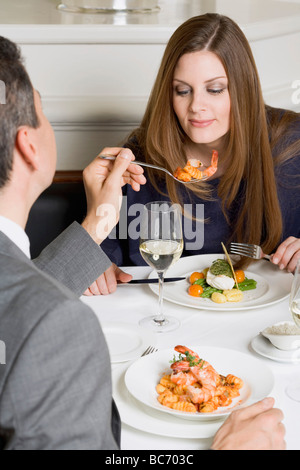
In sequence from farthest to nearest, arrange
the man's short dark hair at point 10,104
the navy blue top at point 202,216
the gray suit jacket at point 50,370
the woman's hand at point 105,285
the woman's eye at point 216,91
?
1. the navy blue top at point 202,216
2. the woman's eye at point 216,91
3. the woman's hand at point 105,285
4. the man's short dark hair at point 10,104
5. the gray suit jacket at point 50,370

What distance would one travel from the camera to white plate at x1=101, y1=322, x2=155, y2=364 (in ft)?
4.32

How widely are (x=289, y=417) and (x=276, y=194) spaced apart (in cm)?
117

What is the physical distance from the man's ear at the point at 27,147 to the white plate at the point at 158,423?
441mm

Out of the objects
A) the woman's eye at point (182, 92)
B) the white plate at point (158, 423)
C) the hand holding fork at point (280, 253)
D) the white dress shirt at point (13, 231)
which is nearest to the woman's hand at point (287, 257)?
the hand holding fork at point (280, 253)

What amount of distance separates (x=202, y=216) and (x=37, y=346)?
1.52m

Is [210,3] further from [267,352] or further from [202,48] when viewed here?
[267,352]

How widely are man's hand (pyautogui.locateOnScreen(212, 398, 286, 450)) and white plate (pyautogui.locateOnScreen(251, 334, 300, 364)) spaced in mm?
242

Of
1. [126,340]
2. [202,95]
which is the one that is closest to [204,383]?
[126,340]

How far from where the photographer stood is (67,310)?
80cm

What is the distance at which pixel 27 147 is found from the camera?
98 cm

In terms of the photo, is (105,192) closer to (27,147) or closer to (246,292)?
(246,292)

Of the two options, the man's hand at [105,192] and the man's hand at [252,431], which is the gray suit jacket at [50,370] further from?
the man's hand at [105,192]

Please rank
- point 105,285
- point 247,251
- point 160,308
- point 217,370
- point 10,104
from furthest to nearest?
point 247,251 → point 105,285 → point 160,308 → point 217,370 → point 10,104

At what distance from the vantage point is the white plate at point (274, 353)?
4.23 feet
